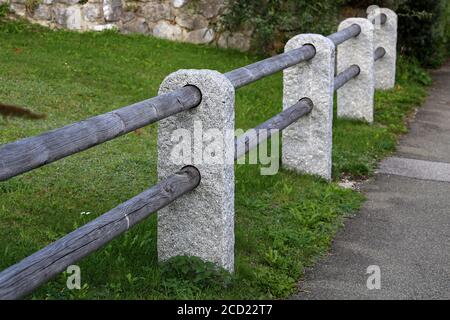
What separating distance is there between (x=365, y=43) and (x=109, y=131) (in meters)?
5.03

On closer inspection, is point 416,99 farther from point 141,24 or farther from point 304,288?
point 304,288

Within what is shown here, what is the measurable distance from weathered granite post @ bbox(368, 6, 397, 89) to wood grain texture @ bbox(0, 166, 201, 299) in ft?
20.5

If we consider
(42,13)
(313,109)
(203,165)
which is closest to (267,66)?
(313,109)

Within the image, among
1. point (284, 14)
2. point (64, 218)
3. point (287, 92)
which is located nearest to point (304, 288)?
point (64, 218)

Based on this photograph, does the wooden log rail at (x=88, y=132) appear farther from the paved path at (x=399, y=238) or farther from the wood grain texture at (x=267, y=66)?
the paved path at (x=399, y=238)

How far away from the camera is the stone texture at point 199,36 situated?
11493 mm

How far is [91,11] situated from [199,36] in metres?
1.55

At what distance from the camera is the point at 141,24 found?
11570 mm

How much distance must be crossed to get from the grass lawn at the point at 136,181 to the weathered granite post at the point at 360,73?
0.49 ft

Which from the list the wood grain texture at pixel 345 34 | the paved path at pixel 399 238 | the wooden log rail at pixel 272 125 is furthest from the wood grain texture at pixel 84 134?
the wood grain texture at pixel 345 34

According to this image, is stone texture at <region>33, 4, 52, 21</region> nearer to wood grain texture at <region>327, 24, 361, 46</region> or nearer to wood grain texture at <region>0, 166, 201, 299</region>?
wood grain texture at <region>327, 24, 361, 46</region>

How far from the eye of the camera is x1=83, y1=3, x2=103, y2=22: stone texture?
1132 centimetres
